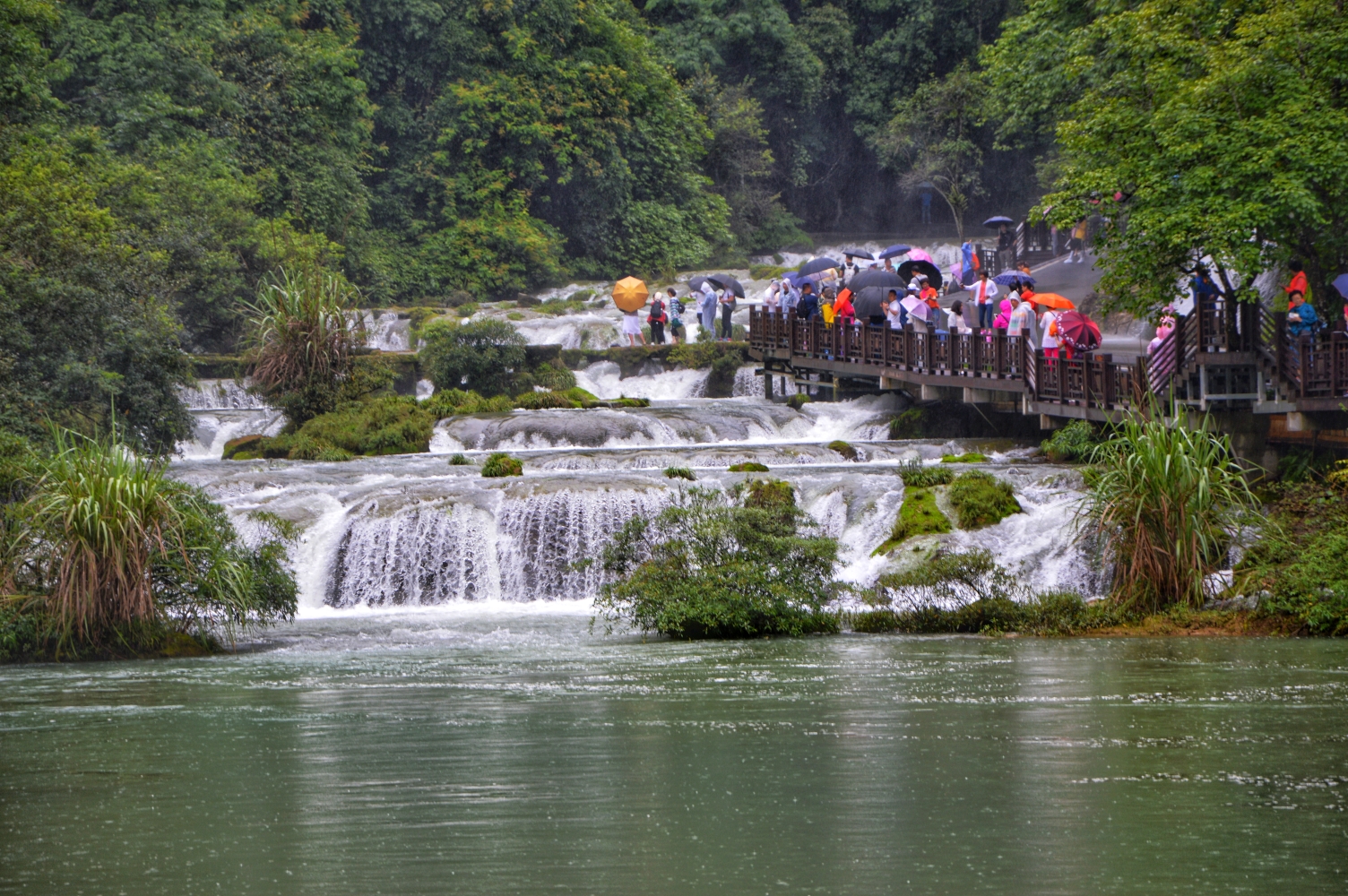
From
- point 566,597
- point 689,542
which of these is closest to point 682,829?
point 689,542

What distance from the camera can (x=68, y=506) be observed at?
14664 mm

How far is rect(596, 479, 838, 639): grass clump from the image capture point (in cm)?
1579

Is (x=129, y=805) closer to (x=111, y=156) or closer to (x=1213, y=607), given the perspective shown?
(x=1213, y=607)

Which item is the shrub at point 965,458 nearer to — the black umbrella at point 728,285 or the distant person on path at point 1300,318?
the distant person on path at point 1300,318

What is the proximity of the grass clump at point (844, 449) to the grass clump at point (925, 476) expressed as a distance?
3.98 metres

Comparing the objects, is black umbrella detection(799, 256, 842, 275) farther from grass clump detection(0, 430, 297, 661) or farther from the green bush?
grass clump detection(0, 430, 297, 661)

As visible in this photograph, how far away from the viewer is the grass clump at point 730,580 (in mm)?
15789

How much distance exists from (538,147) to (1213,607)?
4038 cm

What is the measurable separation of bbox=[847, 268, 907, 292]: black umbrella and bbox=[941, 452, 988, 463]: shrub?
6140mm

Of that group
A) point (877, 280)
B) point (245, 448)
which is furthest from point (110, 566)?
point (877, 280)

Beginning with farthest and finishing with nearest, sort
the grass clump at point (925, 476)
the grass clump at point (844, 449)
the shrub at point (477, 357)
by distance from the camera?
the shrub at point (477, 357)
the grass clump at point (844, 449)
the grass clump at point (925, 476)

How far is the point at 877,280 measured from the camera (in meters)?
29.9

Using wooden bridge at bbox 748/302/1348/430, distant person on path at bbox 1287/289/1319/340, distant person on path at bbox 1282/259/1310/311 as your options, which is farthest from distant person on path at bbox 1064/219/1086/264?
distant person on path at bbox 1287/289/1319/340

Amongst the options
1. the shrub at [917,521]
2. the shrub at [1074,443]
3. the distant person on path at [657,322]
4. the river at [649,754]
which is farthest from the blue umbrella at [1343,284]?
the distant person on path at [657,322]
